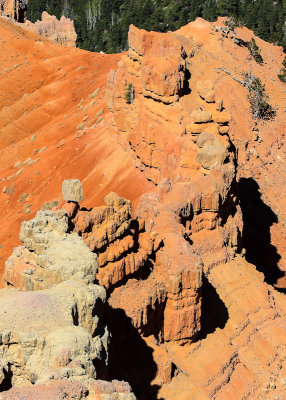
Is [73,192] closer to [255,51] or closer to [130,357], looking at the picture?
[130,357]

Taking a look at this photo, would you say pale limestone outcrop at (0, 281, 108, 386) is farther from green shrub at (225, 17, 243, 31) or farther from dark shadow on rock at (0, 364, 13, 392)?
green shrub at (225, 17, 243, 31)

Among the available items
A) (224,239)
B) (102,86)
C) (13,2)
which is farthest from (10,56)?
(224,239)

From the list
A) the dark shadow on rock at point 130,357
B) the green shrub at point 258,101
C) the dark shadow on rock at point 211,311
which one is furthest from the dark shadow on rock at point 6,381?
the green shrub at point 258,101

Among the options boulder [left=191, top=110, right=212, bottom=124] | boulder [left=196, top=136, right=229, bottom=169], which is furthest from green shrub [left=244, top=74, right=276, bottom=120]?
boulder [left=196, top=136, right=229, bottom=169]

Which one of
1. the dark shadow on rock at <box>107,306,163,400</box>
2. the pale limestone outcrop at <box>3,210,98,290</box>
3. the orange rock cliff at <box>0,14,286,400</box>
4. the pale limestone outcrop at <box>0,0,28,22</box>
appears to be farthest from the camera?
the pale limestone outcrop at <box>0,0,28,22</box>

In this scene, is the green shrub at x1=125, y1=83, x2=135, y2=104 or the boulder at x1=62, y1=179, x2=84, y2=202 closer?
the boulder at x1=62, y1=179, x2=84, y2=202

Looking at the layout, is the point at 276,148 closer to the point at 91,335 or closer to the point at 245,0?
the point at 91,335

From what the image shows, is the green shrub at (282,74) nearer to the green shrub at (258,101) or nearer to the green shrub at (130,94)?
the green shrub at (258,101)
